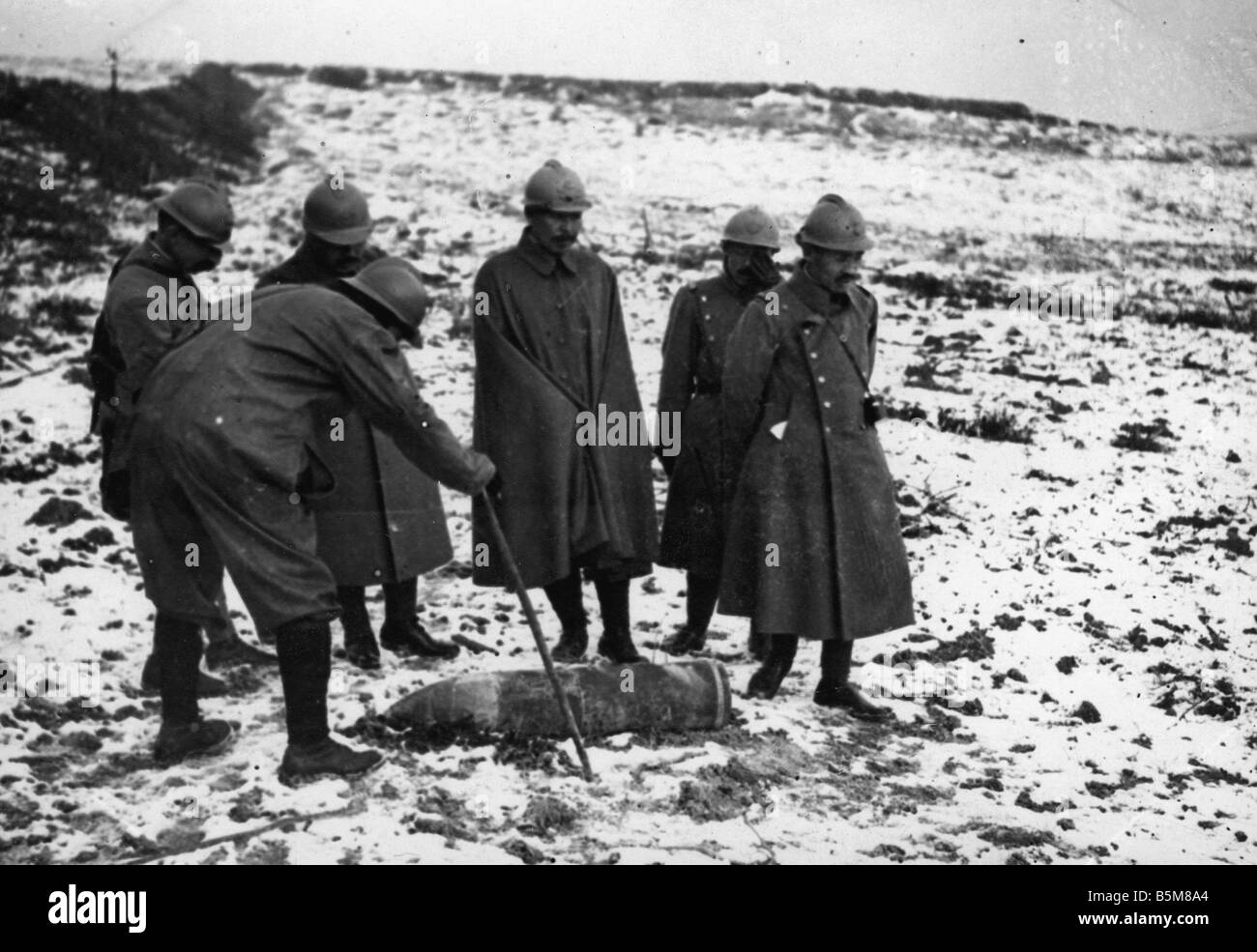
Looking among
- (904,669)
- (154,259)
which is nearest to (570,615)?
Result: (904,669)

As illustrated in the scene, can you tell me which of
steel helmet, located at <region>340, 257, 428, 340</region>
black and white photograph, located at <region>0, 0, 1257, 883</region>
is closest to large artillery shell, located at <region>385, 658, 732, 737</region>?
black and white photograph, located at <region>0, 0, 1257, 883</region>

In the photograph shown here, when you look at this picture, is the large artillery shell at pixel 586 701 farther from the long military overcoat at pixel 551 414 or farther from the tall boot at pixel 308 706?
the long military overcoat at pixel 551 414

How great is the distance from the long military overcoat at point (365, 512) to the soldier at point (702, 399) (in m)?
1.34

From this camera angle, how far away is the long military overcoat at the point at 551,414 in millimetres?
6074

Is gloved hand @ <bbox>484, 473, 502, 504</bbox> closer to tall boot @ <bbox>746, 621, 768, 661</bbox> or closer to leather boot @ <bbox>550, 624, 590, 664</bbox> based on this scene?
leather boot @ <bbox>550, 624, 590, 664</bbox>

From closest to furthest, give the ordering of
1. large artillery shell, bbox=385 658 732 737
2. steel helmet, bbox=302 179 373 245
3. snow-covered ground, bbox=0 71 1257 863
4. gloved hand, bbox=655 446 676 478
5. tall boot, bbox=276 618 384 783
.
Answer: snow-covered ground, bbox=0 71 1257 863 < tall boot, bbox=276 618 384 783 < large artillery shell, bbox=385 658 732 737 < steel helmet, bbox=302 179 373 245 < gloved hand, bbox=655 446 676 478

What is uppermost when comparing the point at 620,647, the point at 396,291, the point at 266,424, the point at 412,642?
the point at 396,291

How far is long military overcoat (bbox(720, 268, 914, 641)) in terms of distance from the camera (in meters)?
5.71

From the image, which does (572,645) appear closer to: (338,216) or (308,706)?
(308,706)

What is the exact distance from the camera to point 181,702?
4.98m

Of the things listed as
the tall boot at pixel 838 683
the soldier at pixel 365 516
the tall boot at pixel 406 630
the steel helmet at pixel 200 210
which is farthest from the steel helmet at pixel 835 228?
the tall boot at pixel 406 630

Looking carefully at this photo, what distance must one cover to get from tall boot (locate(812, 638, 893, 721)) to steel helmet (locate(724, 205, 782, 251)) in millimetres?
2037

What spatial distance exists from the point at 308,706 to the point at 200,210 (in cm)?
211

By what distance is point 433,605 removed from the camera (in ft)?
23.5
